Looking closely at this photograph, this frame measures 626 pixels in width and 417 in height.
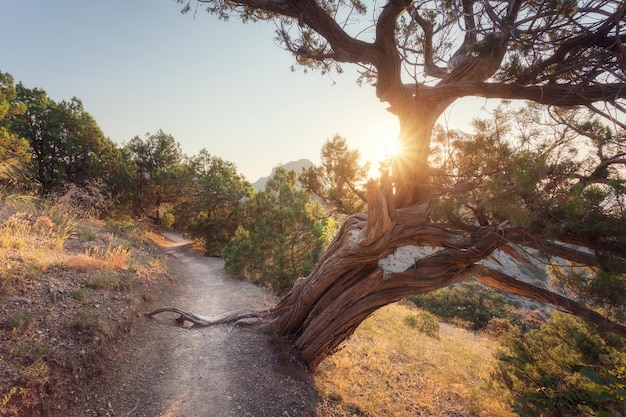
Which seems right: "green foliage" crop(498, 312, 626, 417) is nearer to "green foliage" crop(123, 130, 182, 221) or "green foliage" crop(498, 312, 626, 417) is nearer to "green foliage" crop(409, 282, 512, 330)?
"green foliage" crop(409, 282, 512, 330)

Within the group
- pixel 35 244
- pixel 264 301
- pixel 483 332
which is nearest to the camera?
pixel 35 244

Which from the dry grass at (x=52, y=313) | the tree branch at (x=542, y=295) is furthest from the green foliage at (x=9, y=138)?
the tree branch at (x=542, y=295)

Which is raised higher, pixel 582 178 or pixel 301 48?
pixel 301 48

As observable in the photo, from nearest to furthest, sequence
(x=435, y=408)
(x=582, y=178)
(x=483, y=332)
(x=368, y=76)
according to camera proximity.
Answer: (x=582, y=178) → (x=368, y=76) → (x=435, y=408) → (x=483, y=332)

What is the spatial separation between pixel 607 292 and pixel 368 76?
4.05 m

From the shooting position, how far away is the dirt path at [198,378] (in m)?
3.70

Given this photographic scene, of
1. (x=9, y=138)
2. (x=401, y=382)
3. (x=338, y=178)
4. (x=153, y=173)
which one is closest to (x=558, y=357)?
(x=401, y=382)

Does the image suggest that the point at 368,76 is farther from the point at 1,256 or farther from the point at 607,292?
the point at 1,256

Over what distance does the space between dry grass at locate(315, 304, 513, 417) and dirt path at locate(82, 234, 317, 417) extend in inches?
32.7

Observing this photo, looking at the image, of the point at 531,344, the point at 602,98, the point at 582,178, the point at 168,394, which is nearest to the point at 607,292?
the point at 582,178

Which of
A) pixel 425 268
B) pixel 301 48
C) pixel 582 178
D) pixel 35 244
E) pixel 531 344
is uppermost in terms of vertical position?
pixel 301 48

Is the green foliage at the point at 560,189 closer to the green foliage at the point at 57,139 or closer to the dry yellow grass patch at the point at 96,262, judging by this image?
the dry yellow grass patch at the point at 96,262

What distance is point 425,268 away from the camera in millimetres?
4227

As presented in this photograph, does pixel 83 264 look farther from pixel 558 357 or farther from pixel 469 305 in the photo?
pixel 469 305
